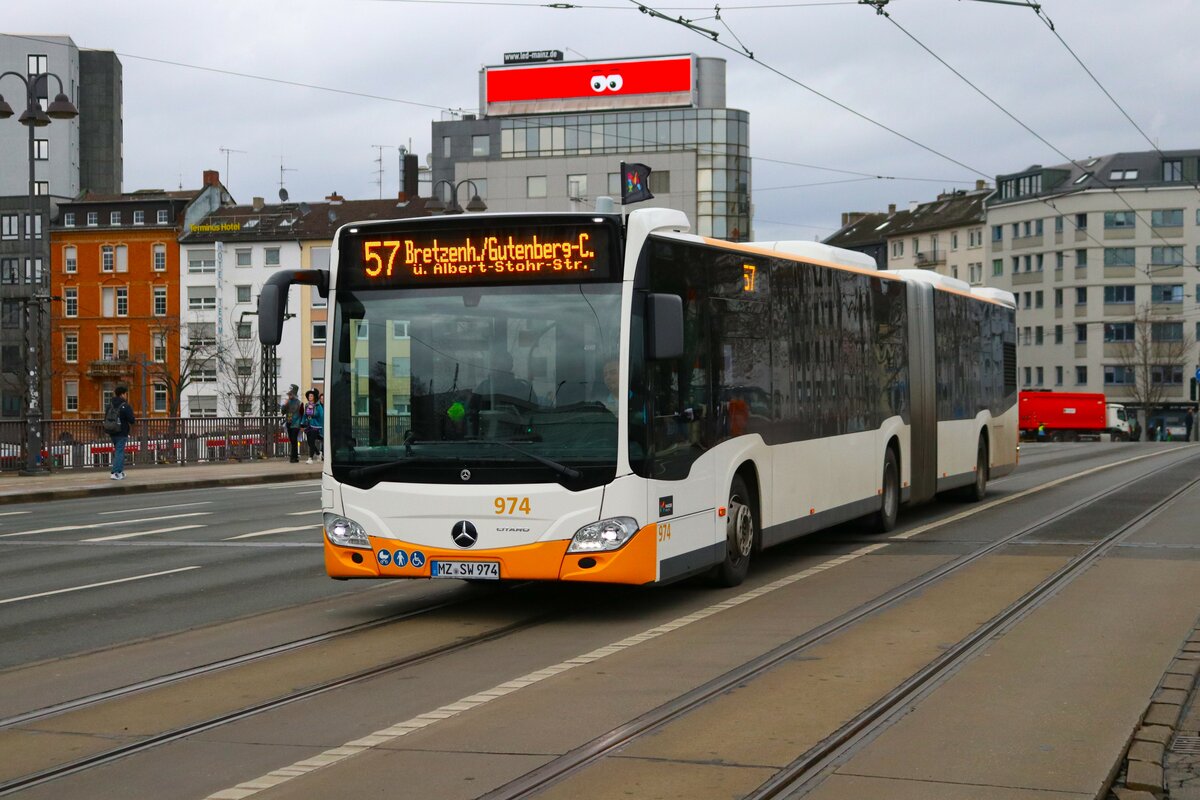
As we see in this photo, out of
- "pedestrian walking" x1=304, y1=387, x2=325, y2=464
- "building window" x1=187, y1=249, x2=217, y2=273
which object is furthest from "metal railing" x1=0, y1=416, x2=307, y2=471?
"building window" x1=187, y1=249, x2=217, y2=273

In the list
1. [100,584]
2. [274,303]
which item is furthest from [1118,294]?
[274,303]

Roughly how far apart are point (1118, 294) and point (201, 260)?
6176 centimetres

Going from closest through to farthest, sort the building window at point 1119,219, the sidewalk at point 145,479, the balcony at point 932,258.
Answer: the sidewalk at point 145,479 < the building window at point 1119,219 < the balcony at point 932,258

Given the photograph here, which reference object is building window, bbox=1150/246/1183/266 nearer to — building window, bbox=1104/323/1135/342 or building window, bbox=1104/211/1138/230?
building window, bbox=1104/211/1138/230

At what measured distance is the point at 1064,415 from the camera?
292 feet

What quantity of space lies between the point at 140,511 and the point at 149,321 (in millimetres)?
83219

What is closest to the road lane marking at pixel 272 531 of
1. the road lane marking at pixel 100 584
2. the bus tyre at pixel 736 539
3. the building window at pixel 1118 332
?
the road lane marking at pixel 100 584

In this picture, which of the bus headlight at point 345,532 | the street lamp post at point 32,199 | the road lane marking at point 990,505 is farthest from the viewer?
the street lamp post at point 32,199

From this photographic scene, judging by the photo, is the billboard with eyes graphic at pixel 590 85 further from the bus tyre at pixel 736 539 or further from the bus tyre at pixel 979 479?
the bus tyre at pixel 736 539

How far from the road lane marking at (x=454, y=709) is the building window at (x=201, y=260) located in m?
94.8

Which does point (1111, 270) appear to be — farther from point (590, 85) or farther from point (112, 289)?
point (112, 289)

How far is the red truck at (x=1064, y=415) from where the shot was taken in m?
88.6

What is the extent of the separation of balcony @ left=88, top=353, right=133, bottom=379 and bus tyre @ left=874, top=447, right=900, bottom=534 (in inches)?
3556

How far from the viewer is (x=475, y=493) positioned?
35.7 ft
